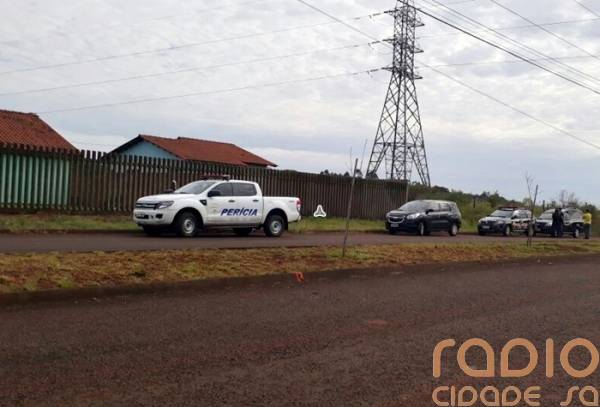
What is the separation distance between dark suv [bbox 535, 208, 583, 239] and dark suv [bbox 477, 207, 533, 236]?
203cm

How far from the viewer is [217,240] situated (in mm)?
18250

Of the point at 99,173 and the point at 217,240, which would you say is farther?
the point at 99,173

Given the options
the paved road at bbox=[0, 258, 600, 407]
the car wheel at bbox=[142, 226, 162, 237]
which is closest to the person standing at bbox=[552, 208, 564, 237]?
the car wheel at bbox=[142, 226, 162, 237]

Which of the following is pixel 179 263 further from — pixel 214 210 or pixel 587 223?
pixel 587 223

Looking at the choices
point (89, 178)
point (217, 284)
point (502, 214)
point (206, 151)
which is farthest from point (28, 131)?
point (217, 284)

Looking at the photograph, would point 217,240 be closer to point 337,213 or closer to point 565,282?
point 565,282

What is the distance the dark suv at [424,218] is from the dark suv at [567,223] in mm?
9783

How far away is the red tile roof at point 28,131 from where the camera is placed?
115ft

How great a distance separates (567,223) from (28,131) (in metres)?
29.6

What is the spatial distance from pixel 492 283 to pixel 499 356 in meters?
5.88

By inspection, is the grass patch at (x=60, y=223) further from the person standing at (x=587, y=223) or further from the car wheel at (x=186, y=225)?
the person standing at (x=587, y=223)

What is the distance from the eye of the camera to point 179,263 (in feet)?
36.7

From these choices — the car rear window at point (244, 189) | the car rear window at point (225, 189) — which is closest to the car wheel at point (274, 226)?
the car rear window at point (244, 189)

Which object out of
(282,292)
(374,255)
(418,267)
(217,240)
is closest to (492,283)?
(418,267)
